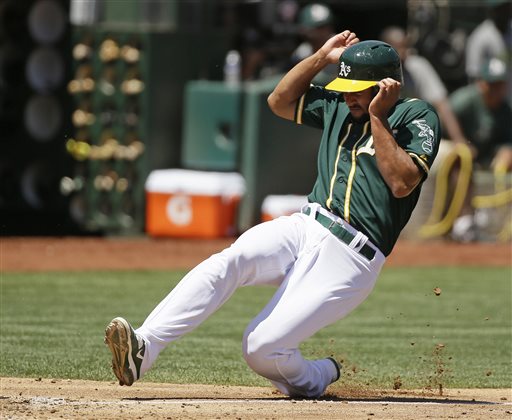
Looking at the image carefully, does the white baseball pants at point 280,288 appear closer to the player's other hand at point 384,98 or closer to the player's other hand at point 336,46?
the player's other hand at point 384,98

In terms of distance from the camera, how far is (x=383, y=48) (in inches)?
254

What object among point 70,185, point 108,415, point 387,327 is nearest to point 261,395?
point 108,415

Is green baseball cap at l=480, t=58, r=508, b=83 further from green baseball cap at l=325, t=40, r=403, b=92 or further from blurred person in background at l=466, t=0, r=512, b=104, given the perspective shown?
green baseball cap at l=325, t=40, r=403, b=92

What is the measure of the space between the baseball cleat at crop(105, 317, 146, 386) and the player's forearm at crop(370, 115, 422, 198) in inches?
52.9

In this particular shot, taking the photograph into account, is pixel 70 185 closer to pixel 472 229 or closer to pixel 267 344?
pixel 472 229

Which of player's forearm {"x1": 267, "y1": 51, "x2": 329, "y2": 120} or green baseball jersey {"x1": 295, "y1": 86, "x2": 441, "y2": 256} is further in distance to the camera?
player's forearm {"x1": 267, "y1": 51, "x2": 329, "y2": 120}

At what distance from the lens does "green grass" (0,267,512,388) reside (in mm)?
7777

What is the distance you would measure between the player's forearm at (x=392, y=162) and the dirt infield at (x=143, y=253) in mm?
7065

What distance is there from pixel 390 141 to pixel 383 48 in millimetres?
568

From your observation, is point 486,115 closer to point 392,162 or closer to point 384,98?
point 384,98

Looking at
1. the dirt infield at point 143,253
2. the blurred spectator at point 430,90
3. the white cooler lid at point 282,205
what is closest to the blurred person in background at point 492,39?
the blurred spectator at point 430,90

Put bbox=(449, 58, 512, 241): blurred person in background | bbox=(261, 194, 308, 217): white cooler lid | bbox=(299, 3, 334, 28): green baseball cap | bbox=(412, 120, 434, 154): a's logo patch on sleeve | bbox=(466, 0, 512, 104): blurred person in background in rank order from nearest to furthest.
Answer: bbox=(412, 120, 434, 154): a's logo patch on sleeve, bbox=(299, 3, 334, 28): green baseball cap, bbox=(261, 194, 308, 217): white cooler lid, bbox=(449, 58, 512, 241): blurred person in background, bbox=(466, 0, 512, 104): blurred person in background

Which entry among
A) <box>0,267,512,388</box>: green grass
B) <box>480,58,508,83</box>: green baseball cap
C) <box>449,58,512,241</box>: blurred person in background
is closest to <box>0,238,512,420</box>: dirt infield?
<box>0,267,512,388</box>: green grass

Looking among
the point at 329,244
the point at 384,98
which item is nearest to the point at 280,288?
the point at 329,244
